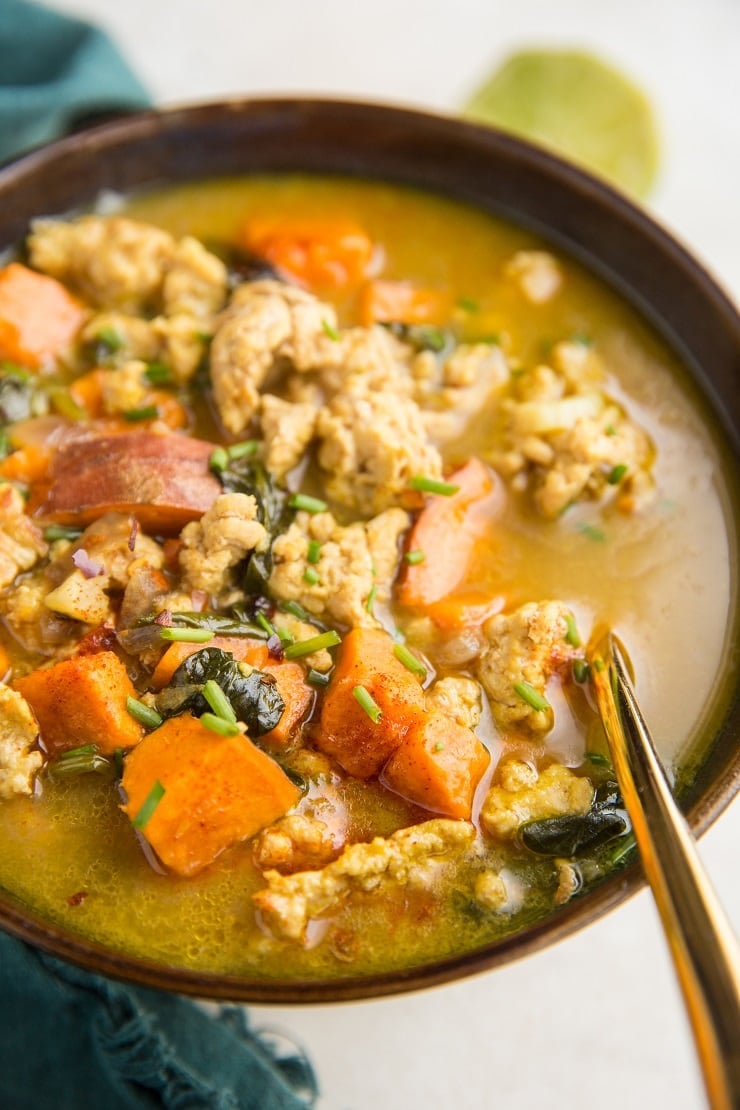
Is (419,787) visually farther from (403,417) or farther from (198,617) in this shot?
(403,417)

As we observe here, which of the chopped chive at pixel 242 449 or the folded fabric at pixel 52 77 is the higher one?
the folded fabric at pixel 52 77

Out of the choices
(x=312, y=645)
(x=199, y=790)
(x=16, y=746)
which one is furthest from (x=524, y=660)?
(x=16, y=746)

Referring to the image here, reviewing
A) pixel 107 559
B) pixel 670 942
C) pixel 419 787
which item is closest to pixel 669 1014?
pixel 419 787

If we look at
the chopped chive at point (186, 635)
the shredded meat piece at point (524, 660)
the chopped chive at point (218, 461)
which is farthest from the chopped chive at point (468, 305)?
the chopped chive at point (186, 635)

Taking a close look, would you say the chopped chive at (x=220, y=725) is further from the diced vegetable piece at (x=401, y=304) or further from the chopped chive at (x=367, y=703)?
the diced vegetable piece at (x=401, y=304)

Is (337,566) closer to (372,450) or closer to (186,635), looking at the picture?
(372,450)

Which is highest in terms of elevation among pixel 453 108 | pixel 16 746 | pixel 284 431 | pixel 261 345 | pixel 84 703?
pixel 453 108
